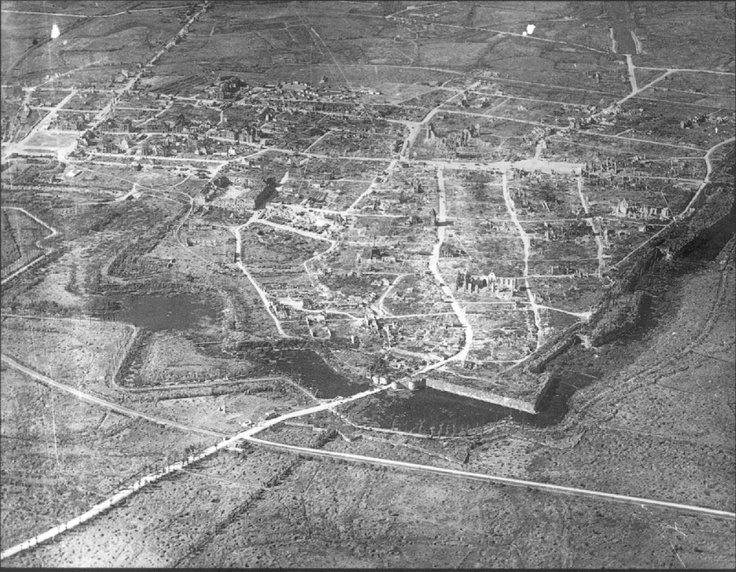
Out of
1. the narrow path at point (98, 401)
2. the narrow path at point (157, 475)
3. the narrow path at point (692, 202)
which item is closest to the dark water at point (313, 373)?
the narrow path at point (157, 475)

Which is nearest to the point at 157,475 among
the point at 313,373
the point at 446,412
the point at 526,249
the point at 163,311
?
the point at 313,373

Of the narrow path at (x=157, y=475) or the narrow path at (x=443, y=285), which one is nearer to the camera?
the narrow path at (x=157, y=475)

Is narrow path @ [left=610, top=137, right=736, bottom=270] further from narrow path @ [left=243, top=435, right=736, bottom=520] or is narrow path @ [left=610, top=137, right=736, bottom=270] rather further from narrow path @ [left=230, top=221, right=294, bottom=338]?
narrow path @ [left=243, top=435, right=736, bottom=520]

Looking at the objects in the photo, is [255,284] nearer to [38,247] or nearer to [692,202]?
[38,247]

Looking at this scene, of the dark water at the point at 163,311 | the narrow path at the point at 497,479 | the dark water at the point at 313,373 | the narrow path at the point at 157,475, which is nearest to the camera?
the narrow path at the point at 157,475

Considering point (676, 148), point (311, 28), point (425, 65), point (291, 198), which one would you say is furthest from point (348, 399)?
point (311, 28)

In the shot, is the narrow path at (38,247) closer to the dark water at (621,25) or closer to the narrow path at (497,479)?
the narrow path at (497,479)

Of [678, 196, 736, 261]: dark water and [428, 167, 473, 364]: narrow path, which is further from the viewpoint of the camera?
[678, 196, 736, 261]: dark water

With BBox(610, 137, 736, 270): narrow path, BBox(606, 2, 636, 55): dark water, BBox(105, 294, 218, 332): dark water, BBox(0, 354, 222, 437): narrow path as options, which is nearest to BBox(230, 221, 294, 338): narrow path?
BBox(105, 294, 218, 332): dark water
